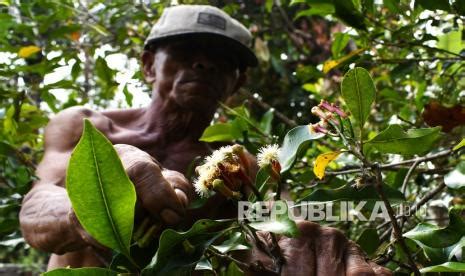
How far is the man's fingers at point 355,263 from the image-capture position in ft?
2.36

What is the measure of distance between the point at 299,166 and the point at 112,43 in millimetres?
996

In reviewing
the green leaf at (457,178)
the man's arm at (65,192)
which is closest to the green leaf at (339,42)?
the man's arm at (65,192)

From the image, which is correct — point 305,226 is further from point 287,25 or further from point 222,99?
point 287,25

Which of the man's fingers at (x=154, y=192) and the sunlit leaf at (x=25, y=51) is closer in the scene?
the man's fingers at (x=154, y=192)

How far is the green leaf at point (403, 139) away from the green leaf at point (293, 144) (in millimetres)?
76

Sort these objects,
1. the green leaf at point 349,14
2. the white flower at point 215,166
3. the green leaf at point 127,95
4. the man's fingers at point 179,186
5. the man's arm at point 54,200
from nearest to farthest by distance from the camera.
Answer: the white flower at point 215,166 < the man's fingers at point 179,186 < the man's arm at point 54,200 < the green leaf at point 349,14 < the green leaf at point 127,95

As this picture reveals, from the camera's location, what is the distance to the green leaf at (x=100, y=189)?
1.89ft

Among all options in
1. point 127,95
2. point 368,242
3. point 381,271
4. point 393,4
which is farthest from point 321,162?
point 127,95

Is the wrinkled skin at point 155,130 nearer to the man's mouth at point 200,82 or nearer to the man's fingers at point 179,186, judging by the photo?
the man's mouth at point 200,82

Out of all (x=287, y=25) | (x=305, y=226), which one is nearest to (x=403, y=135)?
(x=305, y=226)

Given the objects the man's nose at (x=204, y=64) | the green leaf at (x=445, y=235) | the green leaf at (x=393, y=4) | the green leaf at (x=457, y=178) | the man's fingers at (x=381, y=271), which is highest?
the green leaf at (x=393, y=4)

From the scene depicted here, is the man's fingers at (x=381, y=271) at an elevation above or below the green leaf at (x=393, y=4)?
below

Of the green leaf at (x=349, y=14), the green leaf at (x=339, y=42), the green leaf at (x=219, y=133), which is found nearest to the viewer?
the green leaf at (x=349, y=14)

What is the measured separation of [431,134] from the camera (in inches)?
27.6
